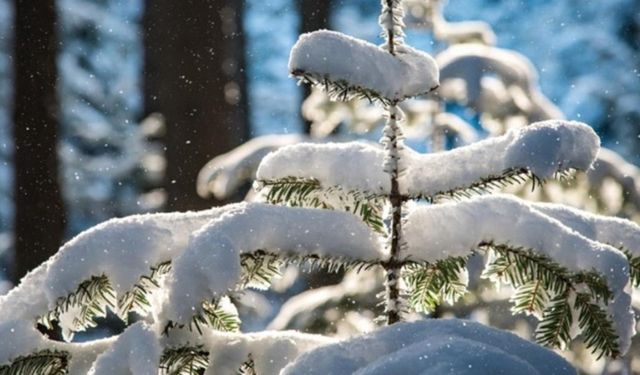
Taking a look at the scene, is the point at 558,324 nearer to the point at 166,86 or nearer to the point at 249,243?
the point at 249,243

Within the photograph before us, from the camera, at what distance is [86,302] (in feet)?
4.67

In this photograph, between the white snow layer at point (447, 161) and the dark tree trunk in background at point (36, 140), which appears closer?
the white snow layer at point (447, 161)

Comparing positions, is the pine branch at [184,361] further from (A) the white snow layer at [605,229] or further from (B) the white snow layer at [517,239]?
(A) the white snow layer at [605,229]

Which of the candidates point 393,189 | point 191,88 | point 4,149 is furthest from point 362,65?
point 4,149

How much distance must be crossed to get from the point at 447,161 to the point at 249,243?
14.5 inches

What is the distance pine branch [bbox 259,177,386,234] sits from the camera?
153cm

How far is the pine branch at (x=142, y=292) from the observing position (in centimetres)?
139

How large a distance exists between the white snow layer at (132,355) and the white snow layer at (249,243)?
0.26 ft

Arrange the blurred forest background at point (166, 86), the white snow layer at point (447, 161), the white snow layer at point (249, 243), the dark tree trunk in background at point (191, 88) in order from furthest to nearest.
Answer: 1. the blurred forest background at point (166, 86)
2. the dark tree trunk in background at point (191, 88)
3. the white snow layer at point (447, 161)
4. the white snow layer at point (249, 243)

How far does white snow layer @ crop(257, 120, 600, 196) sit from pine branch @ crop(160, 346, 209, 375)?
1.06 feet

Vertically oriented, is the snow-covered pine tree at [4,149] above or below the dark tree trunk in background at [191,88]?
below

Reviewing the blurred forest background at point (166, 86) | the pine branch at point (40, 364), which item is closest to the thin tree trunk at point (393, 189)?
the pine branch at point (40, 364)

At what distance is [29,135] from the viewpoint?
6.14m

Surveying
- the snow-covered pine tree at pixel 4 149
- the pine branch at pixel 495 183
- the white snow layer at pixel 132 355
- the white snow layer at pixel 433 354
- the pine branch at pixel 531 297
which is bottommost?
the snow-covered pine tree at pixel 4 149
